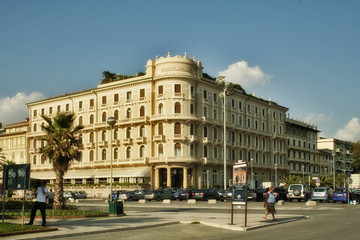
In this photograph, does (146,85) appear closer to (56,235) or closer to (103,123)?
(103,123)

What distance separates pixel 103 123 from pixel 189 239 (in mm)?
62809

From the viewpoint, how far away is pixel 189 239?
15539 millimetres

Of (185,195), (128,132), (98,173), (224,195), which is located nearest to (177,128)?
(128,132)

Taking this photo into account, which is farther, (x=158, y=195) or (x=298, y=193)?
(x=158, y=195)

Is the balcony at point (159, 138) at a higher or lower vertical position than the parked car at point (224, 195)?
higher

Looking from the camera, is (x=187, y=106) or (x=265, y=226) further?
(x=187, y=106)

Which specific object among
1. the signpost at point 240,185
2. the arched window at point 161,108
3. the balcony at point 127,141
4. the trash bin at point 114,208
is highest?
the arched window at point 161,108

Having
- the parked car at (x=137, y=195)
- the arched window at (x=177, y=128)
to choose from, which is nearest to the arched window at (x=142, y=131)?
the arched window at (x=177, y=128)

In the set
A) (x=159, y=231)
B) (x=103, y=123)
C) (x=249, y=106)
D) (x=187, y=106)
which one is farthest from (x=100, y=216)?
(x=249, y=106)

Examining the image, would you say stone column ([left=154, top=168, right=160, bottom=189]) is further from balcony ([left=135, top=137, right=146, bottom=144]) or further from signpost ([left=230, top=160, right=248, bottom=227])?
signpost ([left=230, top=160, right=248, bottom=227])

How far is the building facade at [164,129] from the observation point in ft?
229

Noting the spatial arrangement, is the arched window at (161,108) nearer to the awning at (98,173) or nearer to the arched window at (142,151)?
the arched window at (142,151)

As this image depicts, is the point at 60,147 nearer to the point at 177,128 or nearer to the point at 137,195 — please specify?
the point at 137,195

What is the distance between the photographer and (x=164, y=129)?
230 ft
